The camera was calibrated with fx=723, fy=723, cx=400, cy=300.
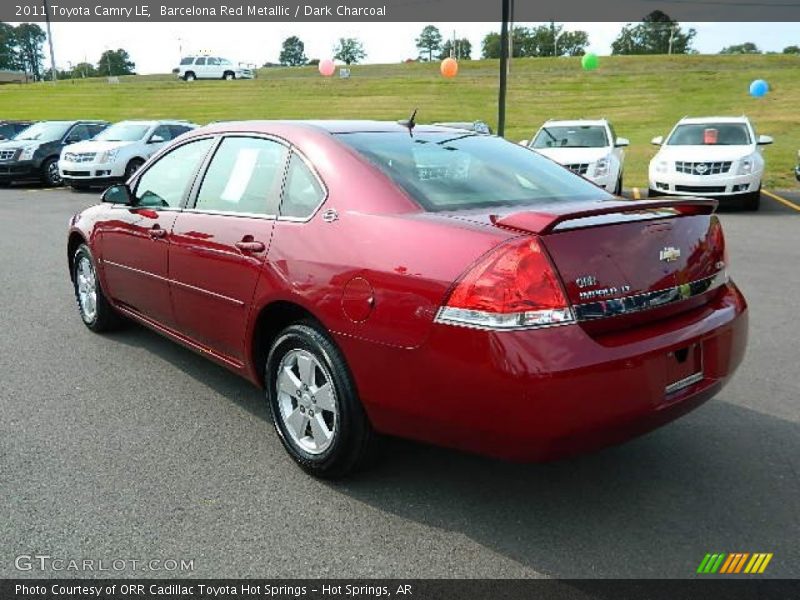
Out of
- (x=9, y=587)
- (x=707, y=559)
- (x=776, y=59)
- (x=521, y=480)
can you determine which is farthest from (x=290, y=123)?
(x=776, y=59)

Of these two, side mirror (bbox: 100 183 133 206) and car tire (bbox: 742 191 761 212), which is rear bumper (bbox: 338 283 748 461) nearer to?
side mirror (bbox: 100 183 133 206)

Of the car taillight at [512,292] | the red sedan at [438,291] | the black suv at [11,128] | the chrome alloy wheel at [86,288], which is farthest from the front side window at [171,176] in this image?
the black suv at [11,128]

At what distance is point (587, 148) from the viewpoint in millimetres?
13781

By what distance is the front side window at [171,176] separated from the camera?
4.18 meters

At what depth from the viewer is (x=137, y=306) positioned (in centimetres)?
467

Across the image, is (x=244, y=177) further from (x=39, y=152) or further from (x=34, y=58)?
(x=34, y=58)

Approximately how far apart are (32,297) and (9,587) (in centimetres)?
479

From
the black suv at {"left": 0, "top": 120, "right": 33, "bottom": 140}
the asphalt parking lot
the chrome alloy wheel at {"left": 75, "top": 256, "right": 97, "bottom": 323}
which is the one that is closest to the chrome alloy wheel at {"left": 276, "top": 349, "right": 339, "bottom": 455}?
the asphalt parking lot

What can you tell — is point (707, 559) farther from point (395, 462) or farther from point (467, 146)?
point (467, 146)

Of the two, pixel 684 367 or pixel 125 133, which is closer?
pixel 684 367

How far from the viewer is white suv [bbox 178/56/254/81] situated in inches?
2203

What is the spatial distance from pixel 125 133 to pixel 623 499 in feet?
55.5

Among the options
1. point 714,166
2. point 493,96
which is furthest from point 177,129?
point 493,96

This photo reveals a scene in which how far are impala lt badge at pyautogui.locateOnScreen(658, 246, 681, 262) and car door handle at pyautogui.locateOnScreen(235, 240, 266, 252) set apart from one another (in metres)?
1.73
